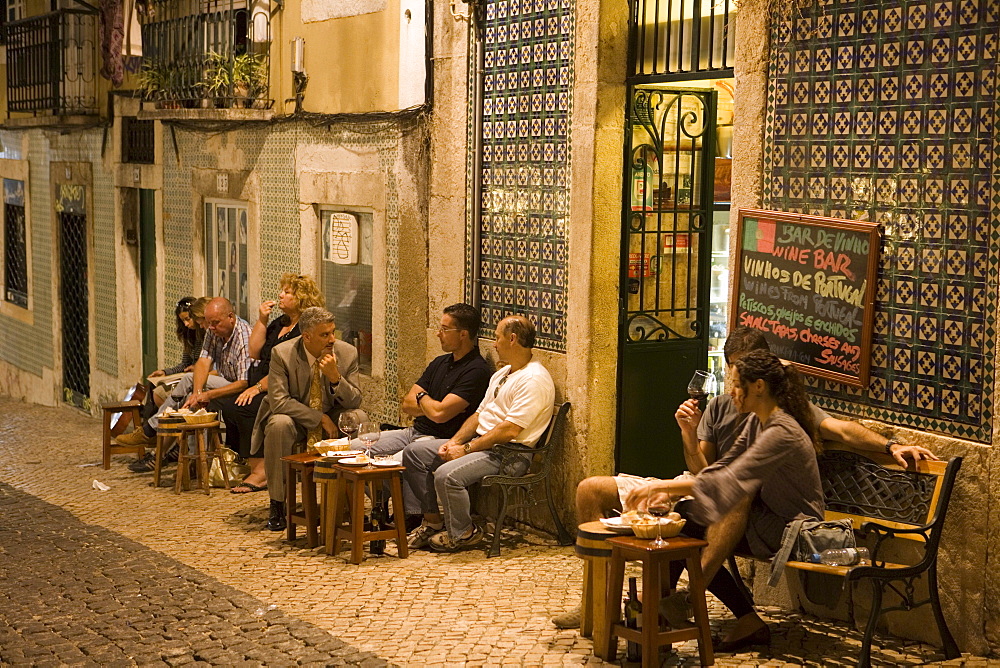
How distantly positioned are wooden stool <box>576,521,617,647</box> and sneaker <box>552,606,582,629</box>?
0.24 m

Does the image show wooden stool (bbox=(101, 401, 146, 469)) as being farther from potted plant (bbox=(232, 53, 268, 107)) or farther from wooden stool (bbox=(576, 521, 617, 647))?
wooden stool (bbox=(576, 521, 617, 647))

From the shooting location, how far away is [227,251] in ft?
41.0

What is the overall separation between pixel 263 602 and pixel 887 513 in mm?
3176

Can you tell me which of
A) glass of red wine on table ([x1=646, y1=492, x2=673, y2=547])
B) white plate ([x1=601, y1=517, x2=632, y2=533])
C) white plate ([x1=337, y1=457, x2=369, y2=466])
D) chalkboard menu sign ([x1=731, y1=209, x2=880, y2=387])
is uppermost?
chalkboard menu sign ([x1=731, y1=209, x2=880, y2=387])

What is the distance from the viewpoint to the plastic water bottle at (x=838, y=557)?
5.68 meters

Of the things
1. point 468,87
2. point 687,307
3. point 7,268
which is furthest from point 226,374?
point 7,268

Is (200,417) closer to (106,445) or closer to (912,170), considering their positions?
(106,445)

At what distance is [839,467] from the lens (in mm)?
6332

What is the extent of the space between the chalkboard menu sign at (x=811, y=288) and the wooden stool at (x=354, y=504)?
86.9 inches

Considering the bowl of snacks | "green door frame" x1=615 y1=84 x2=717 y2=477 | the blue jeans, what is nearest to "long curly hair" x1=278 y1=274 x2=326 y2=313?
the bowl of snacks

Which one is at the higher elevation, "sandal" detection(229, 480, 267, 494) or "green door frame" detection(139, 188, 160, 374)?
"green door frame" detection(139, 188, 160, 374)

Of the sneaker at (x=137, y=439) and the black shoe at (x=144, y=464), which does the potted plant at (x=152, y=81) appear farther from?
the black shoe at (x=144, y=464)

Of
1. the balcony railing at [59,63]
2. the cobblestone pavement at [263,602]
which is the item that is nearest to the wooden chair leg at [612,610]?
the cobblestone pavement at [263,602]

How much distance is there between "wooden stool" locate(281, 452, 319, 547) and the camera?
26.1ft
